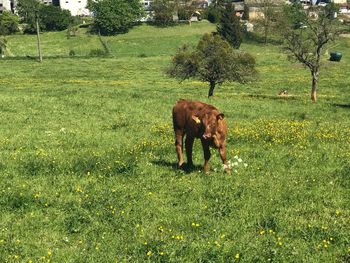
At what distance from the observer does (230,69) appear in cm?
4956

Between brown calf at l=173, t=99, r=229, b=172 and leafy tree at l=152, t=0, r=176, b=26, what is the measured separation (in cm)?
14347

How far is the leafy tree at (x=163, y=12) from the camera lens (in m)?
154

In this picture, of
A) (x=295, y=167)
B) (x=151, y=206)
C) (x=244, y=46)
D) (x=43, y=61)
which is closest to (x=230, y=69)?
(x=295, y=167)

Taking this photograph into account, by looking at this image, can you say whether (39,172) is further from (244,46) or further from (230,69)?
(244,46)

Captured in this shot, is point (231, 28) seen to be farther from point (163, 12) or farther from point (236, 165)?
point (236, 165)

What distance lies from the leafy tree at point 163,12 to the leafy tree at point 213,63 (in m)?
108

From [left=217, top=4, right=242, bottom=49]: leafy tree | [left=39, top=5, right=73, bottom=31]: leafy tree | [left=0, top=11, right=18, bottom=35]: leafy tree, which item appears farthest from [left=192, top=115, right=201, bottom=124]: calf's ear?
[left=39, top=5, right=73, bottom=31]: leafy tree

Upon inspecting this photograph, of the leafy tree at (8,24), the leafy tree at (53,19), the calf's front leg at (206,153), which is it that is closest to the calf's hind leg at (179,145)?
the calf's front leg at (206,153)

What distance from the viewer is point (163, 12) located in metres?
154

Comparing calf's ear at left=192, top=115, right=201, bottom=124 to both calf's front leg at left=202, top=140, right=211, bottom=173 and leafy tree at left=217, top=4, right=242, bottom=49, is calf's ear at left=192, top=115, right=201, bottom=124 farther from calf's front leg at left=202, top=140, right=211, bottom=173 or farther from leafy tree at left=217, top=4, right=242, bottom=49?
leafy tree at left=217, top=4, right=242, bottom=49

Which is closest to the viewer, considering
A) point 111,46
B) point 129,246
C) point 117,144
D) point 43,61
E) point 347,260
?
point 347,260

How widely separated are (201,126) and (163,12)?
5741 inches

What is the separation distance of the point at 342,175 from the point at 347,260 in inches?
242

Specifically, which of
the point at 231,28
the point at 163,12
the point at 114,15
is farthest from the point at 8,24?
the point at 231,28
